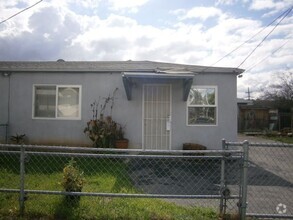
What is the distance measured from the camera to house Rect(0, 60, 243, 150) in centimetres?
1180

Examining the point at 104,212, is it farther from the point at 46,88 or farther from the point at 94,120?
the point at 46,88

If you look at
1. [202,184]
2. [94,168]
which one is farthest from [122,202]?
[94,168]

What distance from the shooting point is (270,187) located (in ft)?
24.0

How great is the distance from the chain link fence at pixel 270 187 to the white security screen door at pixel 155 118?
3.43 m

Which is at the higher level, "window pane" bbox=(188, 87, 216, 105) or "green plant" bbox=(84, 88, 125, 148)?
"window pane" bbox=(188, 87, 216, 105)

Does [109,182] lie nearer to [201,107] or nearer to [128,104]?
[128,104]

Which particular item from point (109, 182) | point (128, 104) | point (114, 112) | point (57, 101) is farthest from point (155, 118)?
point (109, 182)

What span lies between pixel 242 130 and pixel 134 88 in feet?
66.6

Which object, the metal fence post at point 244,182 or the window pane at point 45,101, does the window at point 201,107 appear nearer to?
the window pane at point 45,101

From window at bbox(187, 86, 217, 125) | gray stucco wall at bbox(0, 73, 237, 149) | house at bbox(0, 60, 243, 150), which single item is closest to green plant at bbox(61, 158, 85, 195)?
house at bbox(0, 60, 243, 150)

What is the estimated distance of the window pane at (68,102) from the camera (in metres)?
12.2

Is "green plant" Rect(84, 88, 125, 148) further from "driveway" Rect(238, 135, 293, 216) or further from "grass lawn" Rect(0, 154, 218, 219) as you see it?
"driveway" Rect(238, 135, 293, 216)

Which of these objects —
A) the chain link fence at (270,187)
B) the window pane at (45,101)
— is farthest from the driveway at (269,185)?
the window pane at (45,101)

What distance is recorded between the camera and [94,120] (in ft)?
38.2
